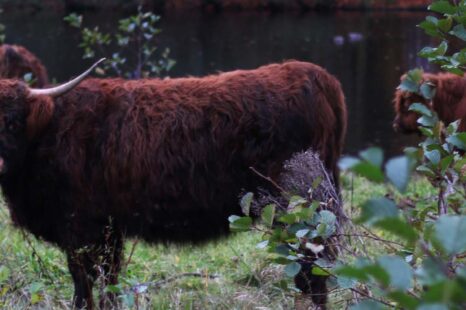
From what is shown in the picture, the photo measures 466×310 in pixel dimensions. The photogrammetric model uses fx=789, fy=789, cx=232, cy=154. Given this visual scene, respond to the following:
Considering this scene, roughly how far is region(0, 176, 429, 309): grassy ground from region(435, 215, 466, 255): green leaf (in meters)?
2.15

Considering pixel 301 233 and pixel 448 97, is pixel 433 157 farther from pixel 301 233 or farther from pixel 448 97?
pixel 448 97

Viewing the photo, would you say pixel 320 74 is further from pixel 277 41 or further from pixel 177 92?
pixel 277 41

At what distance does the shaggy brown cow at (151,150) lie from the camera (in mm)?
4074

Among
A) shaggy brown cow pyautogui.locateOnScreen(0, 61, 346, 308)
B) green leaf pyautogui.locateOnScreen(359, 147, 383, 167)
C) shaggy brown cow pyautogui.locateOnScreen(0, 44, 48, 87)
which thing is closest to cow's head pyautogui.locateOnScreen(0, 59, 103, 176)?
shaggy brown cow pyautogui.locateOnScreen(0, 61, 346, 308)

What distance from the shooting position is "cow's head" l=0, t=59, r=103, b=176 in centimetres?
399

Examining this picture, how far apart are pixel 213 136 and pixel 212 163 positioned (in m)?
0.14

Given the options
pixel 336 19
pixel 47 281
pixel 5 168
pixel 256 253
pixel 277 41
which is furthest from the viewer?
pixel 336 19

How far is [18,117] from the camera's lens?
4.07 m

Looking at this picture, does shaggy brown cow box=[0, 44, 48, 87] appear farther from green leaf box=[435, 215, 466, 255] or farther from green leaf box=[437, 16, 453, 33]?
green leaf box=[435, 215, 466, 255]

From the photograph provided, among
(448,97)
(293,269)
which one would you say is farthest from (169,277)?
(448,97)

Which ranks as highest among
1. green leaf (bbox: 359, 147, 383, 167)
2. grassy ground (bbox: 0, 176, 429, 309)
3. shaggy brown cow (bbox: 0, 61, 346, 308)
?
green leaf (bbox: 359, 147, 383, 167)

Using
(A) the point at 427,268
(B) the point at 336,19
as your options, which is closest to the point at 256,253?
(A) the point at 427,268

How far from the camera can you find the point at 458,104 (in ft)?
22.8

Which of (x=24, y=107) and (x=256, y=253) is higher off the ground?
(x=24, y=107)
